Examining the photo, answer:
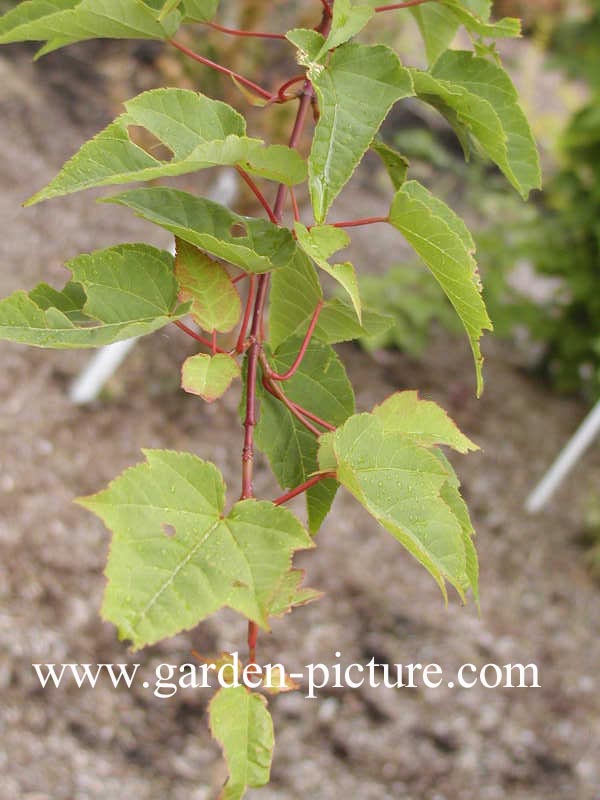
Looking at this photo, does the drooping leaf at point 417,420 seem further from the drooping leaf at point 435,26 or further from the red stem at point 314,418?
the drooping leaf at point 435,26

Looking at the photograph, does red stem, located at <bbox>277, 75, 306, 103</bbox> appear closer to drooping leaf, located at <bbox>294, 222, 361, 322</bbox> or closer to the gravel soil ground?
drooping leaf, located at <bbox>294, 222, 361, 322</bbox>

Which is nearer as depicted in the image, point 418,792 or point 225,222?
point 225,222

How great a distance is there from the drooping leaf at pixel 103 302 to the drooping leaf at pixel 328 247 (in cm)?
11

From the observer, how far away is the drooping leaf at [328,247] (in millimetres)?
585

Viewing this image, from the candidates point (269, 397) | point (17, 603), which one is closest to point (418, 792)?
point (17, 603)

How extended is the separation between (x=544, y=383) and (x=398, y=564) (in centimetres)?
153

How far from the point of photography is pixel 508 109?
748 mm

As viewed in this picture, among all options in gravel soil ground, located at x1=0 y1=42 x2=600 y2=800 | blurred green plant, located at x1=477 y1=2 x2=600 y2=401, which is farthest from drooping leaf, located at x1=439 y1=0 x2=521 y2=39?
blurred green plant, located at x1=477 y1=2 x2=600 y2=401

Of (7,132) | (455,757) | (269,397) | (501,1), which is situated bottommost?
(7,132)

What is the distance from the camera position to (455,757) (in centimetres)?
237

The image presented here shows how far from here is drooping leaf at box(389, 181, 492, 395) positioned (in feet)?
2.00

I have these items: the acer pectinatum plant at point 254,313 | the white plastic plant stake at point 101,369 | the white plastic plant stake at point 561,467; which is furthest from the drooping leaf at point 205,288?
the white plastic plant stake at point 561,467

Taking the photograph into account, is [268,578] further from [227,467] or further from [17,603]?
[227,467]

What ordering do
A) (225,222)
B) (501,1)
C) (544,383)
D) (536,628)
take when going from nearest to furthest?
(225,222) → (536,628) → (544,383) → (501,1)
